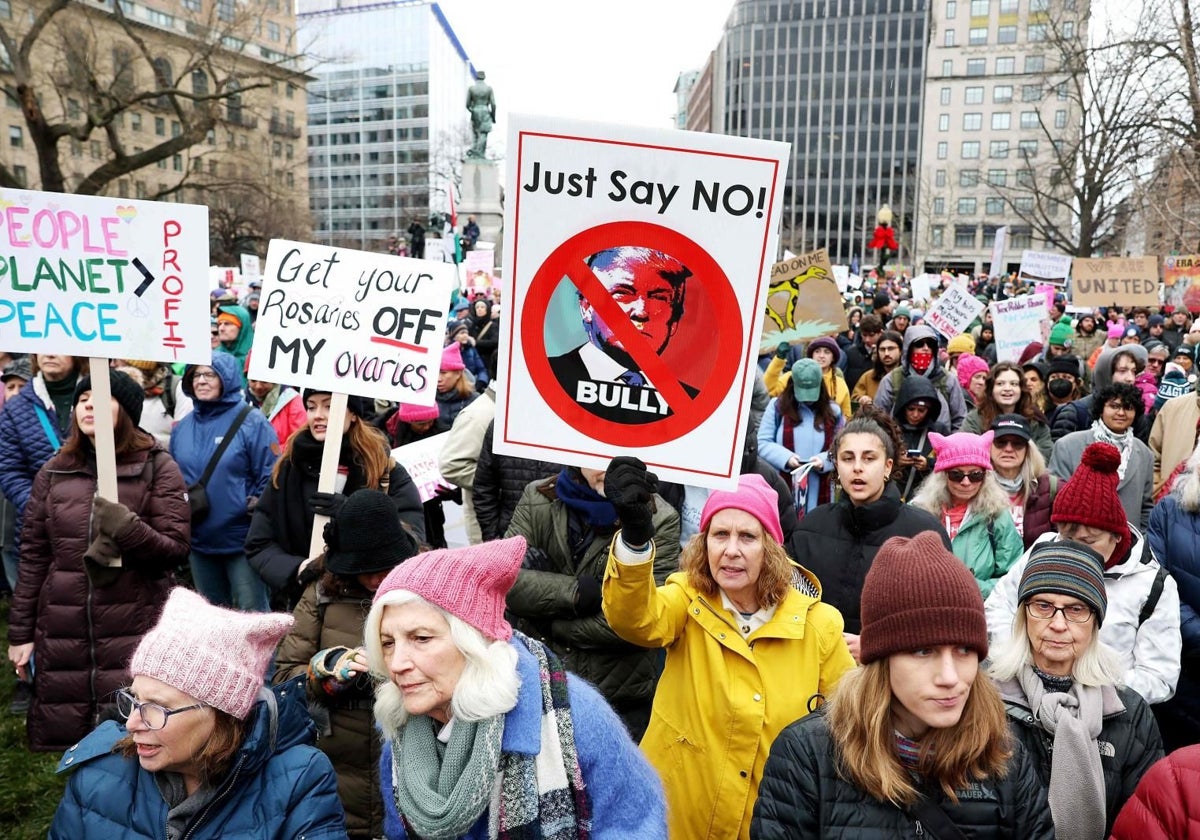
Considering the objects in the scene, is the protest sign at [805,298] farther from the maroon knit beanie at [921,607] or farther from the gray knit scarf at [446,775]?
the gray knit scarf at [446,775]

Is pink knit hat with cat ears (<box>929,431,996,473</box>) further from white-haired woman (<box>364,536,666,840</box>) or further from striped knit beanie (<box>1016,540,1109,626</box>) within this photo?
white-haired woman (<box>364,536,666,840</box>)

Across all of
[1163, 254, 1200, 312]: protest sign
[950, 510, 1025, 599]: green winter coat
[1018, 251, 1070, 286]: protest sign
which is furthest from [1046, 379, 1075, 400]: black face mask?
[1018, 251, 1070, 286]: protest sign

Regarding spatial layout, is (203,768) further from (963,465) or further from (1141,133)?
(1141,133)

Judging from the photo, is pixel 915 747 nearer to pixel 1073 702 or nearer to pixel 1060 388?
pixel 1073 702

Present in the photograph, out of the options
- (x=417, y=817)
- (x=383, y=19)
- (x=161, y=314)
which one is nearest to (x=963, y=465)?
(x=417, y=817)

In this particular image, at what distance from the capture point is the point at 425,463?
18.0 ft

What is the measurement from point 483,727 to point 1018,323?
9099mm

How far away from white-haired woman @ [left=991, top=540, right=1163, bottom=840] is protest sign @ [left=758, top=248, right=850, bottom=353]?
17.7ft

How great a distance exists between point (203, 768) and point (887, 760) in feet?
5.07

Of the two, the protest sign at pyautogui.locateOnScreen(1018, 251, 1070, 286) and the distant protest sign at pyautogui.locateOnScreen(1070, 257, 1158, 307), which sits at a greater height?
the protest sign at pyautogui.locateOnScreen(1018, 251, 1070, 286)

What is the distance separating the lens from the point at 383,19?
117 m

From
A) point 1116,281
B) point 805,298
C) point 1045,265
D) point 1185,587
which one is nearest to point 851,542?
point 1185,587

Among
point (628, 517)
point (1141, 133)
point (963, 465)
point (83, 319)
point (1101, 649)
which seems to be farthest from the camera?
point (1141, 133)

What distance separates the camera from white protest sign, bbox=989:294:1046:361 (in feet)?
30.6
